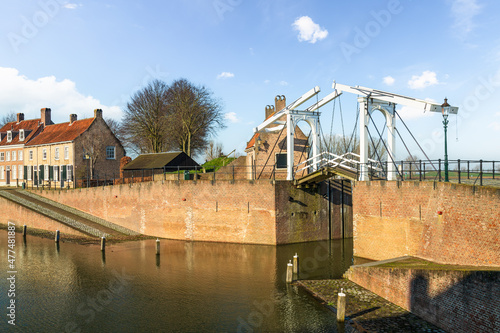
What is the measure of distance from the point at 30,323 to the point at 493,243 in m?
13.9

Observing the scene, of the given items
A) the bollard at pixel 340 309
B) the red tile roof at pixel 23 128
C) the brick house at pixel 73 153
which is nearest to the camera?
the bollard at pixel 340 309

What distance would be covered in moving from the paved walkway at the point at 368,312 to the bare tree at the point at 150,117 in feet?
98.8

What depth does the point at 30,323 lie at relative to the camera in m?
10.9

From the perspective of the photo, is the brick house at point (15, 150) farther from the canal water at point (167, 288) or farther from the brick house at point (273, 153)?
the brick house at point (273, 153)

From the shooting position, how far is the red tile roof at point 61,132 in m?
36.0

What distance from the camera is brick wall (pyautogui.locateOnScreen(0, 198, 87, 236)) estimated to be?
82.8 ft

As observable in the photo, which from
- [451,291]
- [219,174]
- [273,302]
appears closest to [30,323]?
[273,302]

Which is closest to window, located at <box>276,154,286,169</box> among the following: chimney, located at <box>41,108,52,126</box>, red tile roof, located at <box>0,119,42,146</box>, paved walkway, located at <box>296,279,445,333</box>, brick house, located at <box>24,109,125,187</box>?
paved walkway, located at <box>296,279,445,333</box>

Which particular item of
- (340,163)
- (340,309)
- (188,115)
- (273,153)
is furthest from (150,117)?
(340,309)

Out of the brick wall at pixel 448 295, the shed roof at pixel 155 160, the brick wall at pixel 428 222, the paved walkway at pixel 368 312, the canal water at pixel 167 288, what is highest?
the shed roof at pixel 155 160

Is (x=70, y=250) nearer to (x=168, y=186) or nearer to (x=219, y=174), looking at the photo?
(x=168, y=186)

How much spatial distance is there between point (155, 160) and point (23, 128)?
23592 millimetres

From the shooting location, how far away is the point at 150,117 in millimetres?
40750

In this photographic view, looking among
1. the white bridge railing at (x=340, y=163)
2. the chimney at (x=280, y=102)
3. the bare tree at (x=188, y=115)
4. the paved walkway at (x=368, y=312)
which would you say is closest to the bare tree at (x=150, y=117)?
the bare tree at (x=188, y=115)
